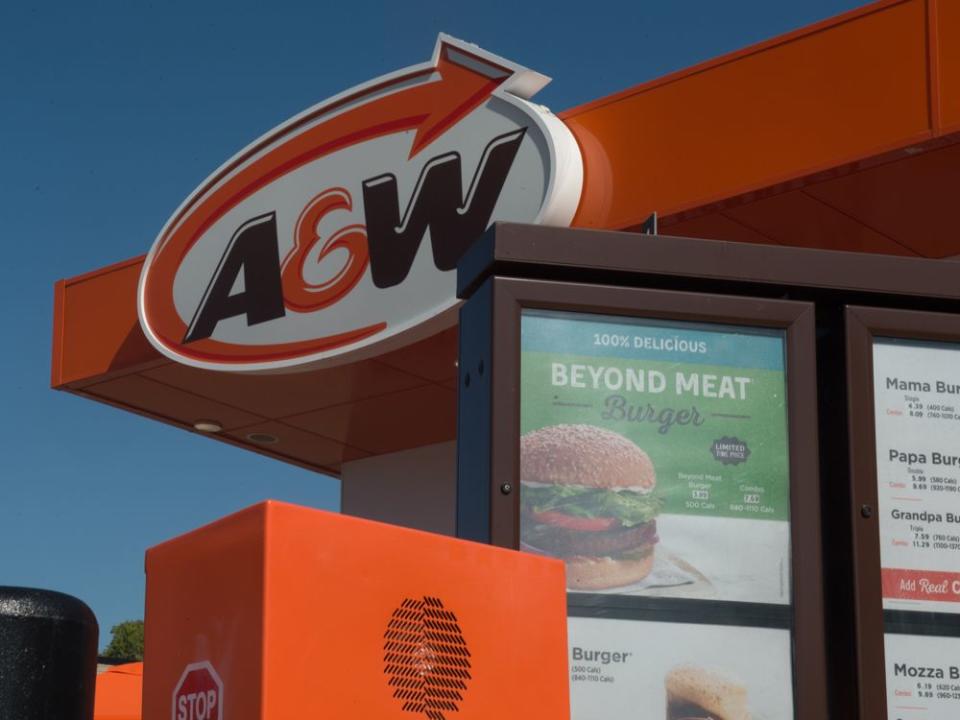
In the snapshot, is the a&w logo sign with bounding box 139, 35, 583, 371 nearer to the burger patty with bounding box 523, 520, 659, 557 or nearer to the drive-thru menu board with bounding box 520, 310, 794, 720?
the drive-thru menu board with bounding box 520, 310, 794, 720

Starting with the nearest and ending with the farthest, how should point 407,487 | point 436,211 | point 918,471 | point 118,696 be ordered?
point 918,471 → point 436,211 → point 118,696 → point 407,487

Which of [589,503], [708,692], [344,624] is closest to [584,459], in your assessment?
[589,503]

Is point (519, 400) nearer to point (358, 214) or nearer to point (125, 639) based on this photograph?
point (358, 214)

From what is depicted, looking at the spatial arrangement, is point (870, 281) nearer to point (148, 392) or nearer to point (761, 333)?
point (761, 333)

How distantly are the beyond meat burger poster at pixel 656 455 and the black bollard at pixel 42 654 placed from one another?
128 cm

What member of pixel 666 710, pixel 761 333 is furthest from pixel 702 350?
pixel 666 710

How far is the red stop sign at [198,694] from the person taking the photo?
2340 millimetres

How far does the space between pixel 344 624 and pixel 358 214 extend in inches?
315

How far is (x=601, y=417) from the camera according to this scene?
3.55 metres

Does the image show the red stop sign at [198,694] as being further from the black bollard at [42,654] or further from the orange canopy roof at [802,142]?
the orange canopy roof at [802,142]

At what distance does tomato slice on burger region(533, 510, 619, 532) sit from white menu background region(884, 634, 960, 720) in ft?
2.35

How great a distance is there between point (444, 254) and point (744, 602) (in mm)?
6131

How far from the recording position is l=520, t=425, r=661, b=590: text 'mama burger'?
346 centimetres

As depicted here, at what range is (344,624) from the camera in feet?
7.67
